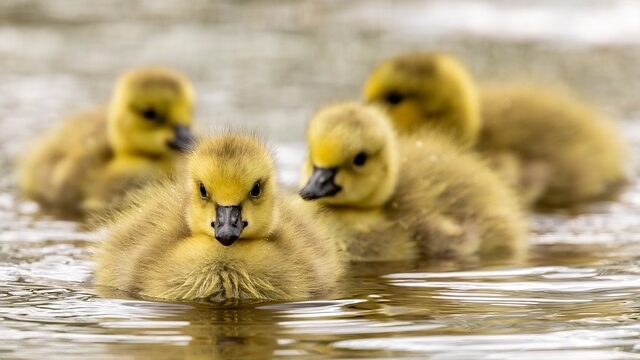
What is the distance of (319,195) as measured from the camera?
764 centimetres

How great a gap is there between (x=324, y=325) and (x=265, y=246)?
2.10ft

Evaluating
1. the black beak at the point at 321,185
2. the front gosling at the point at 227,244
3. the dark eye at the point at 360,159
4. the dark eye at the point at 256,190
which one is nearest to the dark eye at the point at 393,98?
the dark eye at the point at 360,159

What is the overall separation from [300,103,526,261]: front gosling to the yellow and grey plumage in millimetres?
1350

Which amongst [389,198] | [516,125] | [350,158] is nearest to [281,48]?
[516,125]

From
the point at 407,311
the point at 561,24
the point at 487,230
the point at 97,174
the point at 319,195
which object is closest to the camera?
the point at 407,311

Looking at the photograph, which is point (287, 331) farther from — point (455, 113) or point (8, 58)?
point (8, 58)

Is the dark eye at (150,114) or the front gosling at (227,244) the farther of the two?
the dark eye at (150,114)

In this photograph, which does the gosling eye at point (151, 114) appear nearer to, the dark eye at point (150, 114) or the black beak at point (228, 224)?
the dark eye at point (150, 114)

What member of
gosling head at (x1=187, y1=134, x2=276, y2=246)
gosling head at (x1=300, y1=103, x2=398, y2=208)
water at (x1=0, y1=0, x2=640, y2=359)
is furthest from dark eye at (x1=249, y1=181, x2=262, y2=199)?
gosling head at (x1=300, y1=103, x2=398, y2=208)

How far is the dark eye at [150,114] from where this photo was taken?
9828 mm

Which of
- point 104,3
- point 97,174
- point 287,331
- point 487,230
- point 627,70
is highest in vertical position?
point 104,3

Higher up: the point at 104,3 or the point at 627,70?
the point at 104,3

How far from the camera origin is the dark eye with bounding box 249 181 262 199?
6.55 metres

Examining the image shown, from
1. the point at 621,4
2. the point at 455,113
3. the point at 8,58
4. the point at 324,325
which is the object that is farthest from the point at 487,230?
the point at 621,4
